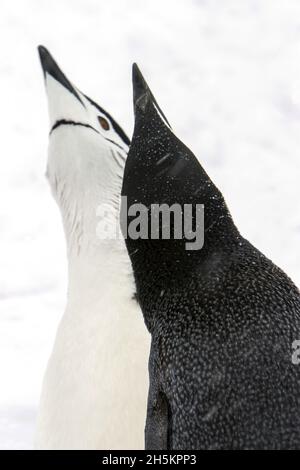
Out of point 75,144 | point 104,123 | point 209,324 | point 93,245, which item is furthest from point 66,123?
point 209,324

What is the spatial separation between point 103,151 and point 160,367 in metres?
1.75

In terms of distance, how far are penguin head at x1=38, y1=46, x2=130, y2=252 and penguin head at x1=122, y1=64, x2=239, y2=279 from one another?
1.17 meters

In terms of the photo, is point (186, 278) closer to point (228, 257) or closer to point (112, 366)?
point (228, 257)

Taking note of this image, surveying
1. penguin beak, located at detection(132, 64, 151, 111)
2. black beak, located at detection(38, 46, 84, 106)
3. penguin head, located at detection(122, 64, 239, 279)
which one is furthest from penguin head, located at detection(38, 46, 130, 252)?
penguin head, located at detection(122, 64, 239, 279)

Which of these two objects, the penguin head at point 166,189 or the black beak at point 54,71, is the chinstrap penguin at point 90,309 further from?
the penguin head at point 166,189

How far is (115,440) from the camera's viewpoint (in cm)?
251

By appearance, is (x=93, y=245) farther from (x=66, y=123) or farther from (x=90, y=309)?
(x=66, y=123)

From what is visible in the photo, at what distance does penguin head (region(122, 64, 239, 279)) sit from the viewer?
187 cm

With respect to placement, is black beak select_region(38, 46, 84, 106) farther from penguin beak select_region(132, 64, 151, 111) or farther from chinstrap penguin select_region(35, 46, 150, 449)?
penguin beak select_region(132, 64, 151, 111)

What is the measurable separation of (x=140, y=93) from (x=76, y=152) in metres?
1.13

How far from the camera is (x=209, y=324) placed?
1.70 metres

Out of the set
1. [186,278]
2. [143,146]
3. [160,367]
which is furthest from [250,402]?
[143,146]

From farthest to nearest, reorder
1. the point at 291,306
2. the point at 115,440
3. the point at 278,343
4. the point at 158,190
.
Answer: the point at 115,440 → the point at 158,190 → the point at 291,306 → the point at 278,343
